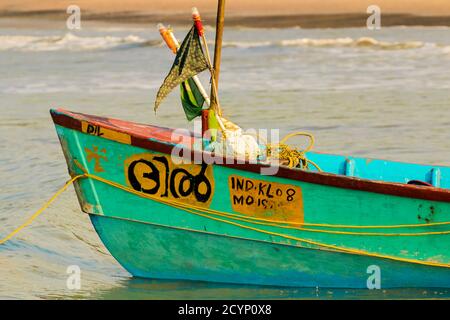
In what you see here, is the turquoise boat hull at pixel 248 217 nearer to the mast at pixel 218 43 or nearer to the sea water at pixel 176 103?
the sea water at pixel 176 103

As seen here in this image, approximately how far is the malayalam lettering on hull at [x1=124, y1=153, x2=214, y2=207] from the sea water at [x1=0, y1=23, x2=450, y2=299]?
85 centimetres

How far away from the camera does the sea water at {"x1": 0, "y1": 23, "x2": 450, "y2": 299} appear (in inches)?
377

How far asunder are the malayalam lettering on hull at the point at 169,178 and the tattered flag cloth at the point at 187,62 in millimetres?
740

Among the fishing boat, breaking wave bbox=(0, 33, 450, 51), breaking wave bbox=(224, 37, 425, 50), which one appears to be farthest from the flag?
breaking wave bbox=(224, 37, 425, 50)

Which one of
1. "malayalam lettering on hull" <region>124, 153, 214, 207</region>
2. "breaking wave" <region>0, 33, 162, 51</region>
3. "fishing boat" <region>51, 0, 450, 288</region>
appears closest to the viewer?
"fishing boat" <region>51, 0, 450, 288</region>

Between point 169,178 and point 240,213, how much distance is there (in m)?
0.64

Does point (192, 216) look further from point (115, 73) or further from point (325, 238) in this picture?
point (115, 73)

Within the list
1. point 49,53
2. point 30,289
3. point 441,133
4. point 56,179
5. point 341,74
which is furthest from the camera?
point 49,53

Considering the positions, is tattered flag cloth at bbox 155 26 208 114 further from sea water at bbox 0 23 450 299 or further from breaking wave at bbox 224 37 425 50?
breaking wave at bbox 224 37 425 50

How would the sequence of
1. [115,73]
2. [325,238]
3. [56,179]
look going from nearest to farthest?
[325,238] < [56,179] < [115,73]

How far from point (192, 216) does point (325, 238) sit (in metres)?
1.09

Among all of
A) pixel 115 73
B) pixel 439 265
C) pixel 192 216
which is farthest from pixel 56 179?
pixel 115 73

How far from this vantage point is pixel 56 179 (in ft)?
44.3

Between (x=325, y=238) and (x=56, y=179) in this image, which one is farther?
(x=56, y=179)
